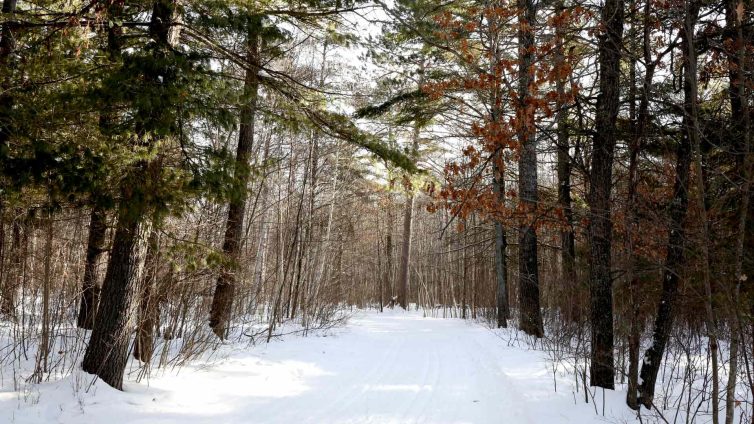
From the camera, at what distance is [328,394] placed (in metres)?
5.89

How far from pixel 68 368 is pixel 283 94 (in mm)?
4286

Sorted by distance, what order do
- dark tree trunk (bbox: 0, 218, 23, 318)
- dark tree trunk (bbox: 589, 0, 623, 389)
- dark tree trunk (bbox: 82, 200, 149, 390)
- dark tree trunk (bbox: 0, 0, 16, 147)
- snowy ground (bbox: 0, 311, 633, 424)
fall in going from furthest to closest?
dark tree trunk (bbox: 0, 218, 23, 318) → dark tree trunk (bbox: 589, 0, 623, 389) → dark tree trunk (bbox: 82, 200, 149, 390) → snowy ground (bbox: 0, 311, 633, 424) → dark tree trunk (bbox: 0, 0, 16, 147)

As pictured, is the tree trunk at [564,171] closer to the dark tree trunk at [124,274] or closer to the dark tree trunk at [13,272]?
the dark tree trunk at [124,274]

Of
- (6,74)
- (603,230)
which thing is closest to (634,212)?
(603,230)

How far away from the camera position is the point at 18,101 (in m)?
4.61

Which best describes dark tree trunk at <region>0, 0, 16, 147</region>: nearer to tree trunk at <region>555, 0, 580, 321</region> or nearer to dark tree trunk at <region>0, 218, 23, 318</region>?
dark tree trunk at <region>0, 218, 23, 318</region>

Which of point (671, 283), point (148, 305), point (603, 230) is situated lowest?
point (148, 305)

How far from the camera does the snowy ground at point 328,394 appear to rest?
15.2 feet

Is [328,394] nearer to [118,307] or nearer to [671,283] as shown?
[118,307]

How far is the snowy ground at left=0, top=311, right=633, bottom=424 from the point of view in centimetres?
464

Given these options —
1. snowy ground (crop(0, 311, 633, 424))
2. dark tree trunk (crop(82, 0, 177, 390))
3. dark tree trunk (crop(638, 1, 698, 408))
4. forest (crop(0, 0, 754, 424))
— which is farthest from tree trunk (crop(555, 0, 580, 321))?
dark tree trunk (crop(82, 0, 177, 390))

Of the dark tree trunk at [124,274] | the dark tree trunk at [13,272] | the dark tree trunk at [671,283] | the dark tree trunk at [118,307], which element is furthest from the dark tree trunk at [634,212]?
the dark tree trunk at [13,272]

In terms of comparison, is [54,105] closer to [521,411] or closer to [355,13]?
[355,13]

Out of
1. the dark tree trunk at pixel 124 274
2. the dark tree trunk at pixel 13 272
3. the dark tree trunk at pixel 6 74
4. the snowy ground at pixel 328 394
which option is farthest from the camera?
the dark tree trunk at pixel 13 272
